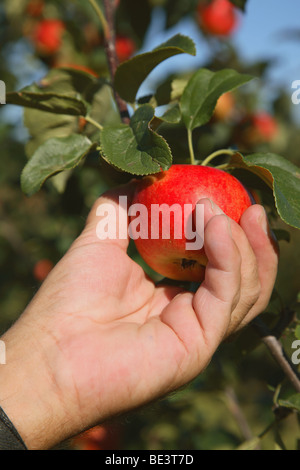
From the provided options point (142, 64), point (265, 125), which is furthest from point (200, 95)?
point (265, 125)

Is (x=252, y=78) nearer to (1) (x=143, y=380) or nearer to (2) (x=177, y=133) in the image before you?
(2) (x=177, y=133)

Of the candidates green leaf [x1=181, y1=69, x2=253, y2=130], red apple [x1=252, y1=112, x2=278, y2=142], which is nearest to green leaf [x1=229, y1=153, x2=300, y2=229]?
green leaf [x1=181, y1=69, x2=253, y2=130]

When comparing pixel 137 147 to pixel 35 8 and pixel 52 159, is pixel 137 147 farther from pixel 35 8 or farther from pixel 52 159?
pixel 35 8

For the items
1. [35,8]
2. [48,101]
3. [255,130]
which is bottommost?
[255,130]

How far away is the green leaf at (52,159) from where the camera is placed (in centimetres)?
85

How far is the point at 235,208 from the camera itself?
2.63ft

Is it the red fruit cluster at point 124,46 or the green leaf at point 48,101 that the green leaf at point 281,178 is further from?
the red fruit cluster at point 124,46

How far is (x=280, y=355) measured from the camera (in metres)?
0.87

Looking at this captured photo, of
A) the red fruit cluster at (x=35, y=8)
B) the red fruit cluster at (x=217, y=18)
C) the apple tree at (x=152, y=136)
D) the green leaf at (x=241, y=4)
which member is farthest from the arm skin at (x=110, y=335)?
the red fruit cluster at (x=217, y=18)

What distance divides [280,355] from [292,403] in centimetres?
9

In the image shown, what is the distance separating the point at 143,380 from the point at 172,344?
0.08 meters

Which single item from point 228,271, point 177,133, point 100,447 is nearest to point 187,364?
point 228,271

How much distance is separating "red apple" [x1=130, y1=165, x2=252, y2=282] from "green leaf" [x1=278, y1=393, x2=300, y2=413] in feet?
1.02

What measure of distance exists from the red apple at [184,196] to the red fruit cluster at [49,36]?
120cm
